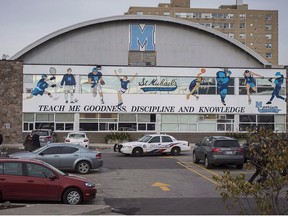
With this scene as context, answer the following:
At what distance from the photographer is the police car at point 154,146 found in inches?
1157

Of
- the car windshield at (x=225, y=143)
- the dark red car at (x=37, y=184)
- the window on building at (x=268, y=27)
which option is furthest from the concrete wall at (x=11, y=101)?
the window on building at (x=268, y=27)

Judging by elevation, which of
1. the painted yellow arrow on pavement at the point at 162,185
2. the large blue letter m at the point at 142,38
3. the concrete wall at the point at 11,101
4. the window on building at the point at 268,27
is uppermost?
the window on building at the point at 268,27

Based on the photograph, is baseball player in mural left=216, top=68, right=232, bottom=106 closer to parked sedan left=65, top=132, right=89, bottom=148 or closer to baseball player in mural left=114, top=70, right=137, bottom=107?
baseball player in mural left=114, top=70, right=137, bottom=107

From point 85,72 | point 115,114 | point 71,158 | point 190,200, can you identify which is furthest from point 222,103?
point 190,200

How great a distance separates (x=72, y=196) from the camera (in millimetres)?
12648

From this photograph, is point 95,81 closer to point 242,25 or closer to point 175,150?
point 175,150

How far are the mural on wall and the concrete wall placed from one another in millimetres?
721

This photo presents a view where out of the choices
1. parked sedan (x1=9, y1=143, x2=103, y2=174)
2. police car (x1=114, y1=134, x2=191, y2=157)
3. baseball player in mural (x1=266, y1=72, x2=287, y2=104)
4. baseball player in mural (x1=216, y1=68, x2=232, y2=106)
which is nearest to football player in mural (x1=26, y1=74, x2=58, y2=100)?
police car (x1=114, y1=134, x2=191, y2=157)

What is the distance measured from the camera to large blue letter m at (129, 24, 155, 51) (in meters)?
45.4

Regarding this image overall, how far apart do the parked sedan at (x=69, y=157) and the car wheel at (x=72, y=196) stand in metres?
6.74

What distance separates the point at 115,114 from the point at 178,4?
279ft

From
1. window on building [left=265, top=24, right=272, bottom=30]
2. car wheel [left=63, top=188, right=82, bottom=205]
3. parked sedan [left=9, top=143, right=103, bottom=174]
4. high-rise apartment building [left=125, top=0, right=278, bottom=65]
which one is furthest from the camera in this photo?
window on building [left=265, top=24, right=272, bottom=30]

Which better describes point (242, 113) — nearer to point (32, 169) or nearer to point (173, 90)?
point (173, 90)

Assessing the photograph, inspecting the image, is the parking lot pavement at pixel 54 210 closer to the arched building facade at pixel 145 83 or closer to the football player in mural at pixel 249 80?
the arched building facade at pixel 145 83
